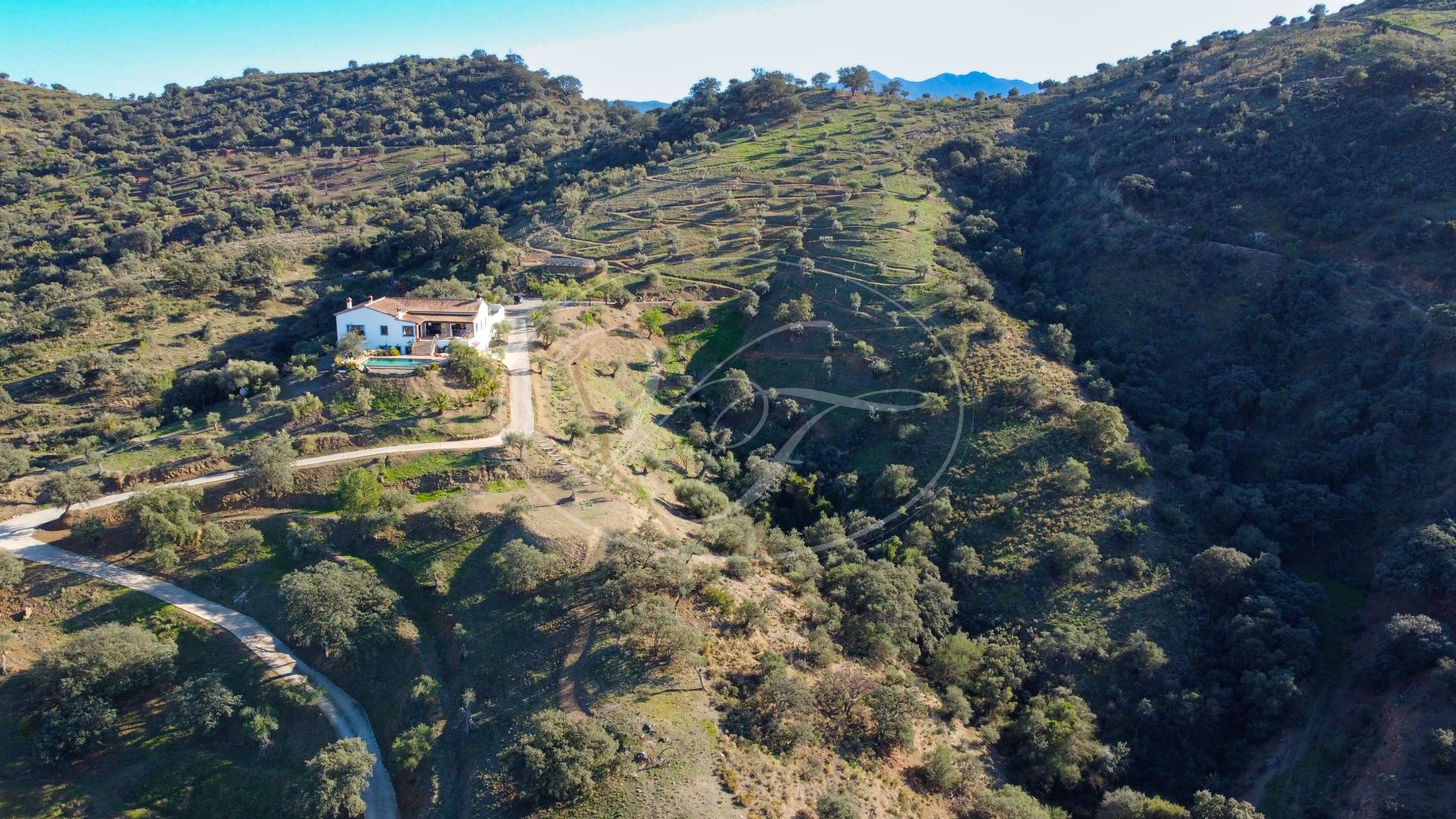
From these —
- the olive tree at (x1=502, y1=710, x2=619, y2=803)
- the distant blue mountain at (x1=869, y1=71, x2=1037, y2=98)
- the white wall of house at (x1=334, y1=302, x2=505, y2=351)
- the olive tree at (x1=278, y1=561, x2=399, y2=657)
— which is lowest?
the olive tree at (x1=502, y1=710, x2=619, y2=803)

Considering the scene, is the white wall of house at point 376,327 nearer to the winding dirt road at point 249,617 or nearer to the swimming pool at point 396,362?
the swimming pool at point 396,362

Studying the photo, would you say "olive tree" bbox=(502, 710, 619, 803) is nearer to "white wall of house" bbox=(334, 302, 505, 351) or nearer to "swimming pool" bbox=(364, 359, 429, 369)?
"swimming pool" bbox=(364, 359, 429, 369)

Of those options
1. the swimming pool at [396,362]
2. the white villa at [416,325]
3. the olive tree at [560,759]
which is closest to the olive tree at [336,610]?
→ the olive tree at [560,759]

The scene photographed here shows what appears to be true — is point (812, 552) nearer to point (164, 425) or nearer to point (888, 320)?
point (888, 320)

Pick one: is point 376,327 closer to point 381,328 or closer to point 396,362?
point 381,328

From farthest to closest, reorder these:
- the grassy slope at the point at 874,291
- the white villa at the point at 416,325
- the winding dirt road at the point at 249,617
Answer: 1. the white villa at the point at 416,325
2. the grassy slope at the point at 874,291
3. the winding dirt road at the point at 249,617

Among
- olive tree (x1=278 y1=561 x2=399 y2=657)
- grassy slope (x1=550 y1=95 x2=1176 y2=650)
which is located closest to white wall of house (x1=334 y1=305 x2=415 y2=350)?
olive tree (x1=278 y1=561 x2=399 y2=657)
